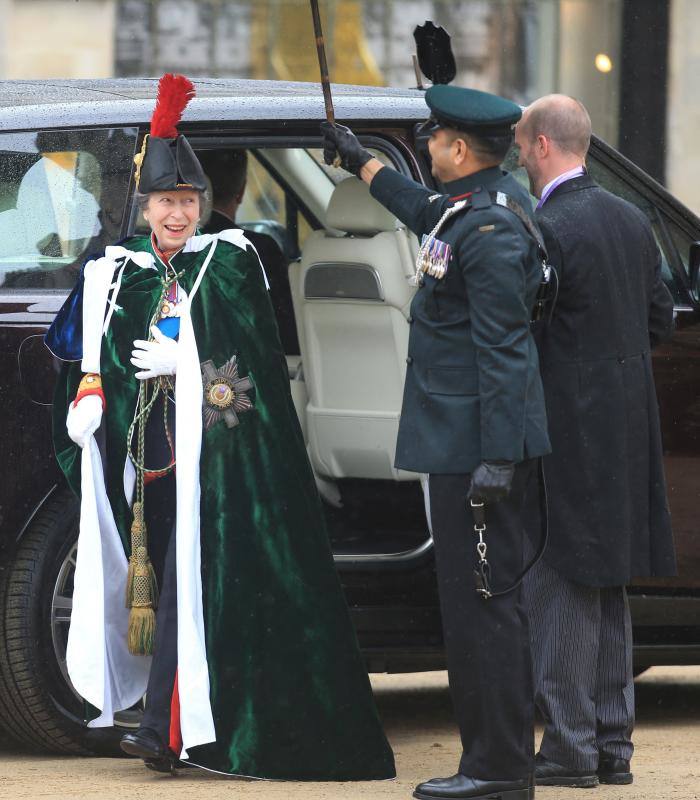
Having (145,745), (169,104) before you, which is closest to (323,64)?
(169,104)

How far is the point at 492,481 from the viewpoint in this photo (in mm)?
4422

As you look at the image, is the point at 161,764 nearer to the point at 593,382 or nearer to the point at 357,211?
the point at 593,382

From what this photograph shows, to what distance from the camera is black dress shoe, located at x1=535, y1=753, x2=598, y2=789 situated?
16.4 feet

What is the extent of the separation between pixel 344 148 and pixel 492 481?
98cm

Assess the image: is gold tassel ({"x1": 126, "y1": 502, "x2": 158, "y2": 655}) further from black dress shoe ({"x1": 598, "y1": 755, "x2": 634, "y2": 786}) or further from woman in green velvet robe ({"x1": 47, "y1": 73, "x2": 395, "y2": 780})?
black dress shoe ({"x1": 598, "y1": 755, "x2": 634, "y2": 786})

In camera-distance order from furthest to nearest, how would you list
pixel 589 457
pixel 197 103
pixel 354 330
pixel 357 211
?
pixel 354 330 → pixel 357 211 → pixel 197 103 → pixel 589 457

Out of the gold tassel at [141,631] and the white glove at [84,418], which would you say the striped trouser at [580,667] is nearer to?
the gold tassel at [141,631]

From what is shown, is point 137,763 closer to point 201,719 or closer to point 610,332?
point 201,719

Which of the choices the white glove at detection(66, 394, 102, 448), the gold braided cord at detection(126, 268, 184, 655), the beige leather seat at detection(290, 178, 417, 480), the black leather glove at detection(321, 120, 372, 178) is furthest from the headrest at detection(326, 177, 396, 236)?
the white glove at detection(66, 394, 102, 448)

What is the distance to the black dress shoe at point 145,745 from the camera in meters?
4.82

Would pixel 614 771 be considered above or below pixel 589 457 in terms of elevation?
below

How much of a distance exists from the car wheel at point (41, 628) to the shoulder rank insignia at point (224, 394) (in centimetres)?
52

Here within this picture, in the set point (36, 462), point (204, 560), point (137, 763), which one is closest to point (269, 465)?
point (204, 560)

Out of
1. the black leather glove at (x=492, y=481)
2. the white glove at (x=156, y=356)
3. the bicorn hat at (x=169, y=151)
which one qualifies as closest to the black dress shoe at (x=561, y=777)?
the black leather glove at (x=492, y=481)
